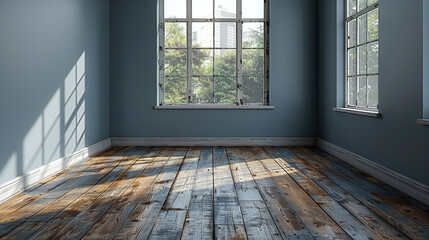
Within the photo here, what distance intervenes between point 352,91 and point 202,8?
2.65 meters

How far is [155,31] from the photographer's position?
575cm

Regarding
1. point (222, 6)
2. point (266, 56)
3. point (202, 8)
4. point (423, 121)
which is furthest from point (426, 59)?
point (202, 8)

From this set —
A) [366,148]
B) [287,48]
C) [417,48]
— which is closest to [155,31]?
[287,48]

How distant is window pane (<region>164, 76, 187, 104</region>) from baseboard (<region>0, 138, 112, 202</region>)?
127cm

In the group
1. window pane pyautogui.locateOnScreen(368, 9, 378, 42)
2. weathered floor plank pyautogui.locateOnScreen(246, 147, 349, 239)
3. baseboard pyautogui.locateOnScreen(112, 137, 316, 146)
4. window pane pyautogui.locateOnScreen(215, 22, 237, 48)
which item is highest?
window pane pyautogui.locateOnScreen(215, 22, 237, 48)

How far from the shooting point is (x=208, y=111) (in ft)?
19.2

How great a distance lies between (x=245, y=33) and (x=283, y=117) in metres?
1.43

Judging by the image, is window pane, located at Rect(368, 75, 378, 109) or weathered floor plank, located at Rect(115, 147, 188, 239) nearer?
weathered floor plank, located at Rect(115, 147, 188, 239)

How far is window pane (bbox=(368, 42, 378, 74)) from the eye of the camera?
3939mm

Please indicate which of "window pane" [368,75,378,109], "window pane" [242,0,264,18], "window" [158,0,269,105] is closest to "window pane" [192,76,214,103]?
"window" [158,0,269,105]

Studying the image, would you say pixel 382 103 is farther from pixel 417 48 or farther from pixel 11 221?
pixel 11 221

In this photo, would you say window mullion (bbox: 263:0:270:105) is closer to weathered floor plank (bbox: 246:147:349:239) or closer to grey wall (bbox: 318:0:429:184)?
grey wall (bbox: 318:0:429:184)

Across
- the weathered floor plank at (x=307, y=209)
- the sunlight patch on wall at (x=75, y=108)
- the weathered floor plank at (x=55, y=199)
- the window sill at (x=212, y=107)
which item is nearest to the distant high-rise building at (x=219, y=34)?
the window sill at (x=212, y=107)

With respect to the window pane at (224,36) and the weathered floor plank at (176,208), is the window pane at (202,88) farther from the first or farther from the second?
the weathered floor plank at (176,208)
